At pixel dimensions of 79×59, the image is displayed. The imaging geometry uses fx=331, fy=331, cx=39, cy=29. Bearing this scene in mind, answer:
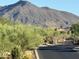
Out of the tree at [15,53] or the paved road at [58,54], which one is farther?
the paved road at [58,54]

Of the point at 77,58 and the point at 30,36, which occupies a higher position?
→ the point at 30,36

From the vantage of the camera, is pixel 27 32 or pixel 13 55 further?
pixel 27 32

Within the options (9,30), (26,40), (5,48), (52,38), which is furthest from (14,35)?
(52,38)

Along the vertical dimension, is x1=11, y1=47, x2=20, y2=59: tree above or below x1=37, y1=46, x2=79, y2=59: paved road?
above

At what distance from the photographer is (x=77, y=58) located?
54375 mm

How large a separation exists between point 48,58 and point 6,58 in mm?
12007

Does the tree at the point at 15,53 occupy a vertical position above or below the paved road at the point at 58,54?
above

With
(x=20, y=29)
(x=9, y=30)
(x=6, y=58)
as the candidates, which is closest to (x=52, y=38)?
(x=20, y=29)

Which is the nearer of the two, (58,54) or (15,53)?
(15,53)

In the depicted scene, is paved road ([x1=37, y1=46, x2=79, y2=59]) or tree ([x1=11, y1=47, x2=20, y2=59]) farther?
paved road ([x1=37, y1=46, x2=79, y2=59])

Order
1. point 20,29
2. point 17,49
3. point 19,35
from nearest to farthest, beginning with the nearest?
point 17,49, point 19,35, point 20,29

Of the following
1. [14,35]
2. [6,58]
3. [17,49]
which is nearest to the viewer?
[17,49]

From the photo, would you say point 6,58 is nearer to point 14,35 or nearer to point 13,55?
point 13,55

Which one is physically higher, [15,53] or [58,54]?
[15,53]
